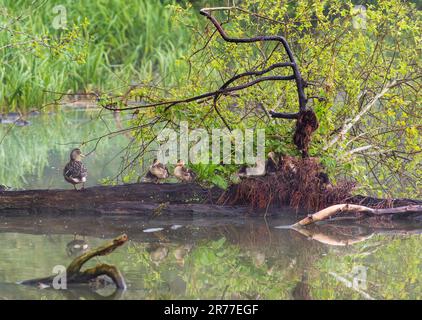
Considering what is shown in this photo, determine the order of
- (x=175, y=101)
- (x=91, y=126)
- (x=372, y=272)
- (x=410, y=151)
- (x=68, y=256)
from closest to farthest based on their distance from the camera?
(x=372, y=272) < (x=68, y=256) < (x=175, y=101) < (x=410, y=151) < (x=91, y=126)

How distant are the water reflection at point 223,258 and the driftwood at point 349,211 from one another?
0.11 metres

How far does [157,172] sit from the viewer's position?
10742mm

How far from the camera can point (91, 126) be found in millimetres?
17344

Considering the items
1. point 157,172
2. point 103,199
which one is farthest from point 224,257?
point 157,172

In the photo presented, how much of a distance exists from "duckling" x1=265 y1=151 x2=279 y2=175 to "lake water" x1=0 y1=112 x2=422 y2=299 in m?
0.42

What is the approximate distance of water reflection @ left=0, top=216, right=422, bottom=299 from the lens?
24.0ft

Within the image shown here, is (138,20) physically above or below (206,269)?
above

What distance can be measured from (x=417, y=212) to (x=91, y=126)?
8381mm

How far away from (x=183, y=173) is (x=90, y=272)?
123 inches

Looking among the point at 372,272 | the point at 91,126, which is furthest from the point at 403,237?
the point at 91,126
